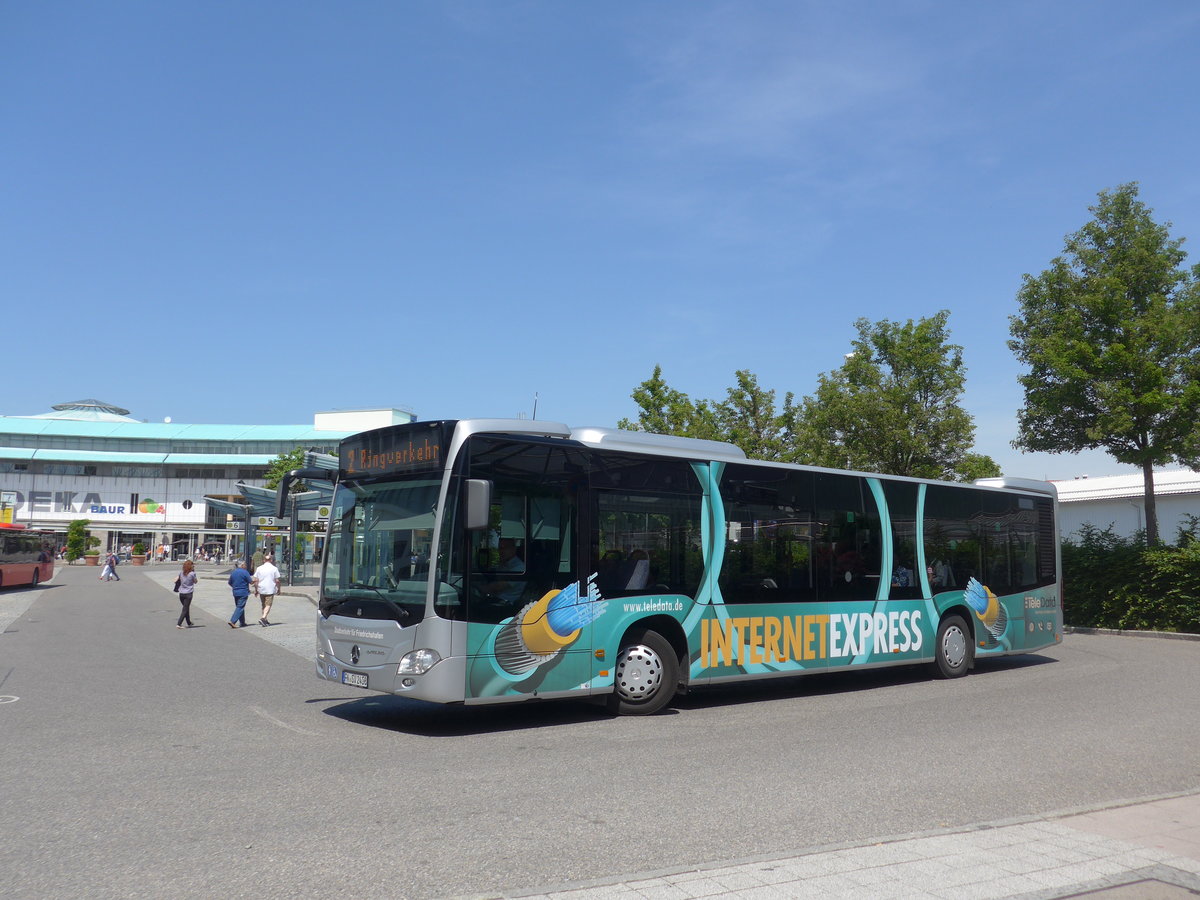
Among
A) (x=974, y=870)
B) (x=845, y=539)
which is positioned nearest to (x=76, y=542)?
(x=845, y=539)

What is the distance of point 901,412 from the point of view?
2733 cm

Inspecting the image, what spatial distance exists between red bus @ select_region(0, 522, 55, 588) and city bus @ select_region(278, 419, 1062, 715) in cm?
3496

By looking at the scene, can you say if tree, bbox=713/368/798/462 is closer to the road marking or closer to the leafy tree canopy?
the leafy tree canopy

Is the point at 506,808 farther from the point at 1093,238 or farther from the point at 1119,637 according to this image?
the point at 1093,238

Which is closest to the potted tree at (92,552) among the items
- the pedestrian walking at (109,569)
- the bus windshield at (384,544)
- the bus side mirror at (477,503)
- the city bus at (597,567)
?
the pedestrian walking at (109,569)

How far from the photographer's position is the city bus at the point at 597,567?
9.12m

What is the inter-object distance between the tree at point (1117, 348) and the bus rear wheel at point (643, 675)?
629 inches

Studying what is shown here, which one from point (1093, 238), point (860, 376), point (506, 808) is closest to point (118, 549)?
point (860, 376)

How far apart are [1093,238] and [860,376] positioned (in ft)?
23.7

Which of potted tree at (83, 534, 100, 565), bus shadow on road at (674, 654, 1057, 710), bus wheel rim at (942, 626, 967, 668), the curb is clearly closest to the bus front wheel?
bus wheel rim at (942, 626, 967, 668)

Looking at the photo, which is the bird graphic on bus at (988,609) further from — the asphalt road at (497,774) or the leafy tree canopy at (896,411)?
the leafy tree canopy at (896,411)

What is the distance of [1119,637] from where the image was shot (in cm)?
2183

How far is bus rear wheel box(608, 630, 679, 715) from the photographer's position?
10.3 m

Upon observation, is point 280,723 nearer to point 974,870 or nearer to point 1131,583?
point 974,870
